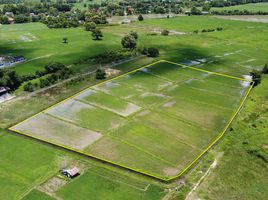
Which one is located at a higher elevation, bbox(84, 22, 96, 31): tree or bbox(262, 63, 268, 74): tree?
bbox(84, 22, 96, 31): tree

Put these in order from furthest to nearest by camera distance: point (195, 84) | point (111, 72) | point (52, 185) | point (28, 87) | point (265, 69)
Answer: point (265, 69), point (111, 72), point (195, 84), point (28, 87), point (52, 185)

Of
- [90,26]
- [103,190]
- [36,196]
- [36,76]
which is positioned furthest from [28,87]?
[90,26]

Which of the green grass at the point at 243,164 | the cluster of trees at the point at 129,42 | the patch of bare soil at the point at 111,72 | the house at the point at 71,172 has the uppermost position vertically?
the cluster of trees at the point at 129,42

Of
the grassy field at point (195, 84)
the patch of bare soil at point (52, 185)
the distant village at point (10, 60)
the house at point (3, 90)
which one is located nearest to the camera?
the patch of bare soil at point (52, 185)

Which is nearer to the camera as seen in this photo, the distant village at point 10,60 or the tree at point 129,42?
the distant village at point 10,60

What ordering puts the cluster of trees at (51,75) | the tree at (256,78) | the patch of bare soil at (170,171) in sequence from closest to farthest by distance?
the patch of bare soil at (170,171) < the cluster of trees at (51,75) < the tree at (256,78)

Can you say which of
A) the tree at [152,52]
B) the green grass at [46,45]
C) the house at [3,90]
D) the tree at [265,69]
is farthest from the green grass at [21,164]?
the tree at [265,69]

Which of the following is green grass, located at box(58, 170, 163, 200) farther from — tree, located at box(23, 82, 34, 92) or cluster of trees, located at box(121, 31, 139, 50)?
cluster of trees, located at box(121, 31, 139, 50)

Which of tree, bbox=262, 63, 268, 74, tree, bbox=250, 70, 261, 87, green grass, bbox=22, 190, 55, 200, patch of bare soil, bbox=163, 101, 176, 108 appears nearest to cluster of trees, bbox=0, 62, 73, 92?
patch of bare soil, bbox=163, 101, 176, 108

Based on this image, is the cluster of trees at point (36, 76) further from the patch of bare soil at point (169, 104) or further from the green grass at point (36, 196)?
the green grass at point (36, 196)

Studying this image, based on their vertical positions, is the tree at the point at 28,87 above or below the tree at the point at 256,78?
above

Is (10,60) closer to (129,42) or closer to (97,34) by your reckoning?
(129,42)

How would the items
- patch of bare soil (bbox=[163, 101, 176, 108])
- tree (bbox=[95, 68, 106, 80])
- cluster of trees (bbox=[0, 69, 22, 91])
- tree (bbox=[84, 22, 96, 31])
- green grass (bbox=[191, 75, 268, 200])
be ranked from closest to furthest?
1. green grass (bbox=[191, 75, 268, 200])
2. patch of bare soil (bbox=[163, 101, 176, 108])
3. cluster of trees (bbox=[0, 69, 22, 91])
4. tree (bbox=[95, 68, 106, 80])
5. tree (bbox=[84, 22, 96, 31])
